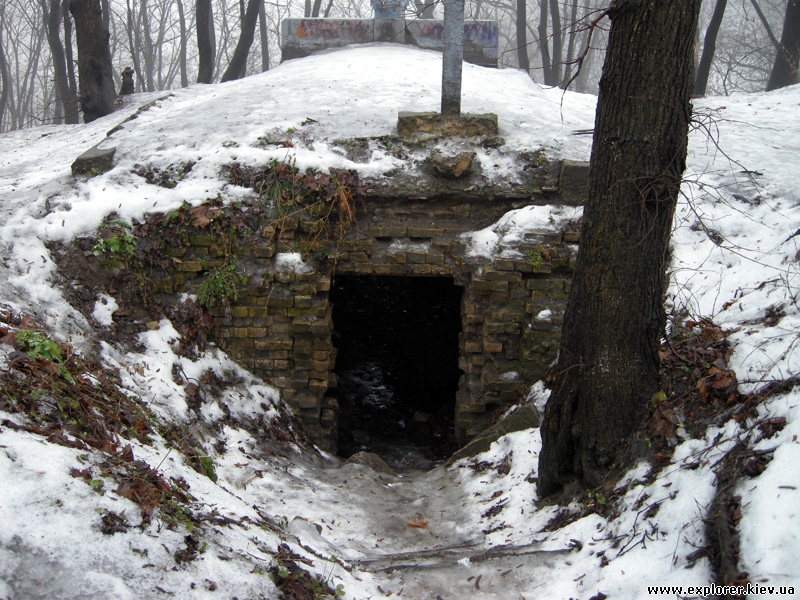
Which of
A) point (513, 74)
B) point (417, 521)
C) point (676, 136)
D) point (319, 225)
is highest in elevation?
point (513, 74)

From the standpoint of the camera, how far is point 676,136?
10.6 ft

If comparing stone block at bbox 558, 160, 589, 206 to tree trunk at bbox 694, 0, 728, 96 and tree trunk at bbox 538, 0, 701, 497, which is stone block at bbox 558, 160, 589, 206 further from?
tree trunk at bbox 694, 0, 728, 96

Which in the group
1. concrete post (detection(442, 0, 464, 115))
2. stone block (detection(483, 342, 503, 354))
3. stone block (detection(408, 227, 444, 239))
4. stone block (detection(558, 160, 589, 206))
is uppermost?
concrete post (detection(442, 0, 464, 115))

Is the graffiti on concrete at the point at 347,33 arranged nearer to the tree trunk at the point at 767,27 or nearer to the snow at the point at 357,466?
the snow at the point at 357,466

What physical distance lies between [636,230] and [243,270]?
3.66 m

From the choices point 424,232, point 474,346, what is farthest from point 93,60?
point 474,346

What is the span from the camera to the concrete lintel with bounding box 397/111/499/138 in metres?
6.60

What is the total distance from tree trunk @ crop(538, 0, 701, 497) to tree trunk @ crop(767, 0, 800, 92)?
33.5 feet

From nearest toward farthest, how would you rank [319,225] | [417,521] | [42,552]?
1. [42,552]
2. [417,521]
3. [319,225]

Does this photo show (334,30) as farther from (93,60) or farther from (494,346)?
(494,346)

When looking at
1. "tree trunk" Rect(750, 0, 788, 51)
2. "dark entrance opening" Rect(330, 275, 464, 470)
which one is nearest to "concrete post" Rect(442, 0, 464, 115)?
"dark entrance opening" Rect(330, 275, 464, 470)

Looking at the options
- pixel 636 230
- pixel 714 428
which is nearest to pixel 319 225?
pixel 636 230

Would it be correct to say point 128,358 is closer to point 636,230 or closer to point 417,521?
point 417,521

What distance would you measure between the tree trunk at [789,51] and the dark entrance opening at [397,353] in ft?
26.5
